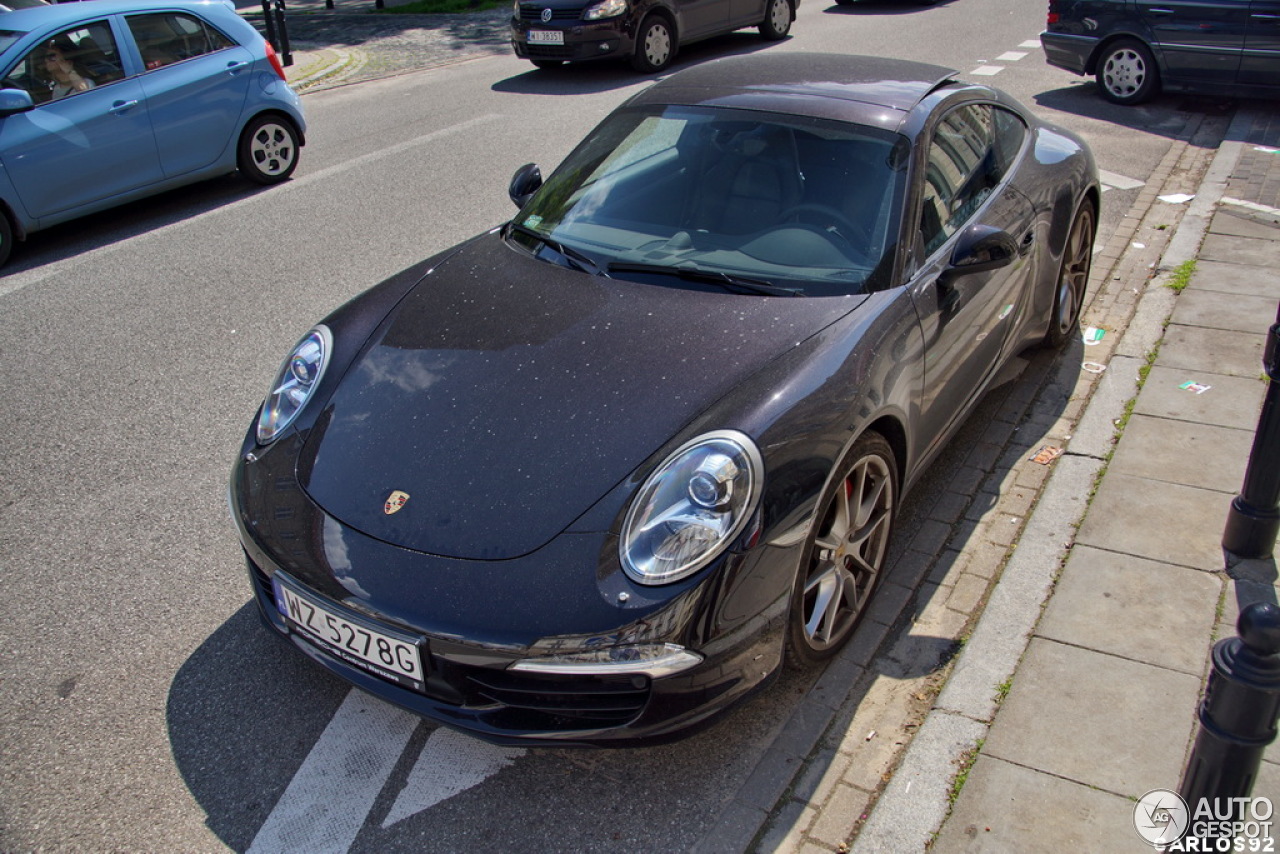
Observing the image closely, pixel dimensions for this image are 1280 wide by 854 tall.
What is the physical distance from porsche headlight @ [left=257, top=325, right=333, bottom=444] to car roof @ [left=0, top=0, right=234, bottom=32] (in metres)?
5.36

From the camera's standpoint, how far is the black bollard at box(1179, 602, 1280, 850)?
6.75 ft

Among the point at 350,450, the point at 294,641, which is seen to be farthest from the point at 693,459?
the point at 294,641

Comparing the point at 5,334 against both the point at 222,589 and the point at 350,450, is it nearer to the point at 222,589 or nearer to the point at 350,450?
the point at 222,589

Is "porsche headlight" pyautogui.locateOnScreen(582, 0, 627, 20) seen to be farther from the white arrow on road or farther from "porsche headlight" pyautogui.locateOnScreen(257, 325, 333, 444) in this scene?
the white arrow on road

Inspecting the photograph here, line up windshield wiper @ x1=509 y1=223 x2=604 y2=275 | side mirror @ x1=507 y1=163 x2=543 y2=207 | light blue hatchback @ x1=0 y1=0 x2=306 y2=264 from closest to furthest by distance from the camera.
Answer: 1. windshield wiper @ x1=509 y1=223 x2=604 y2=275
2. side mirror @ x1=507 y1=163 x2=543 y2=207
3. light blue hatchback @ x1=0 y1=0 x2=306 y2=264

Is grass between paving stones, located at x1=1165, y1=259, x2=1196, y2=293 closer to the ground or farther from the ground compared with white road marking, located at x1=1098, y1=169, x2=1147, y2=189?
farther from the ground

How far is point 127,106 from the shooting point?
779 centimetres

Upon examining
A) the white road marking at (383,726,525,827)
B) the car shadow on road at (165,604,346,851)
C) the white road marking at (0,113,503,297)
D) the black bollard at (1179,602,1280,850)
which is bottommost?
the white road marking at (383,726,525,827)

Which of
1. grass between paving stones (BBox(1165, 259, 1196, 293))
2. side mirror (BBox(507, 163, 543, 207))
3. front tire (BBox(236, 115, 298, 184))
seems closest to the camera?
side mirror (BBox(507, 163, 543, 207))

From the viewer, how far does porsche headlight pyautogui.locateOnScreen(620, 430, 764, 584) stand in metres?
2.79

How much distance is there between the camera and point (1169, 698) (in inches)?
127

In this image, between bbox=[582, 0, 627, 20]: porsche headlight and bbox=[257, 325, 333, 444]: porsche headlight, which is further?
bbox=[582, 0, 627, 20]: porsche headlight

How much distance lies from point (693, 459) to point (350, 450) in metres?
1.03

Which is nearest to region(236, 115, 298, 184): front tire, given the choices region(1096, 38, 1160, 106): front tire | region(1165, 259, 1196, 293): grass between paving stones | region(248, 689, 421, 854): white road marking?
region(248, 689, 421, 854): white road marking
